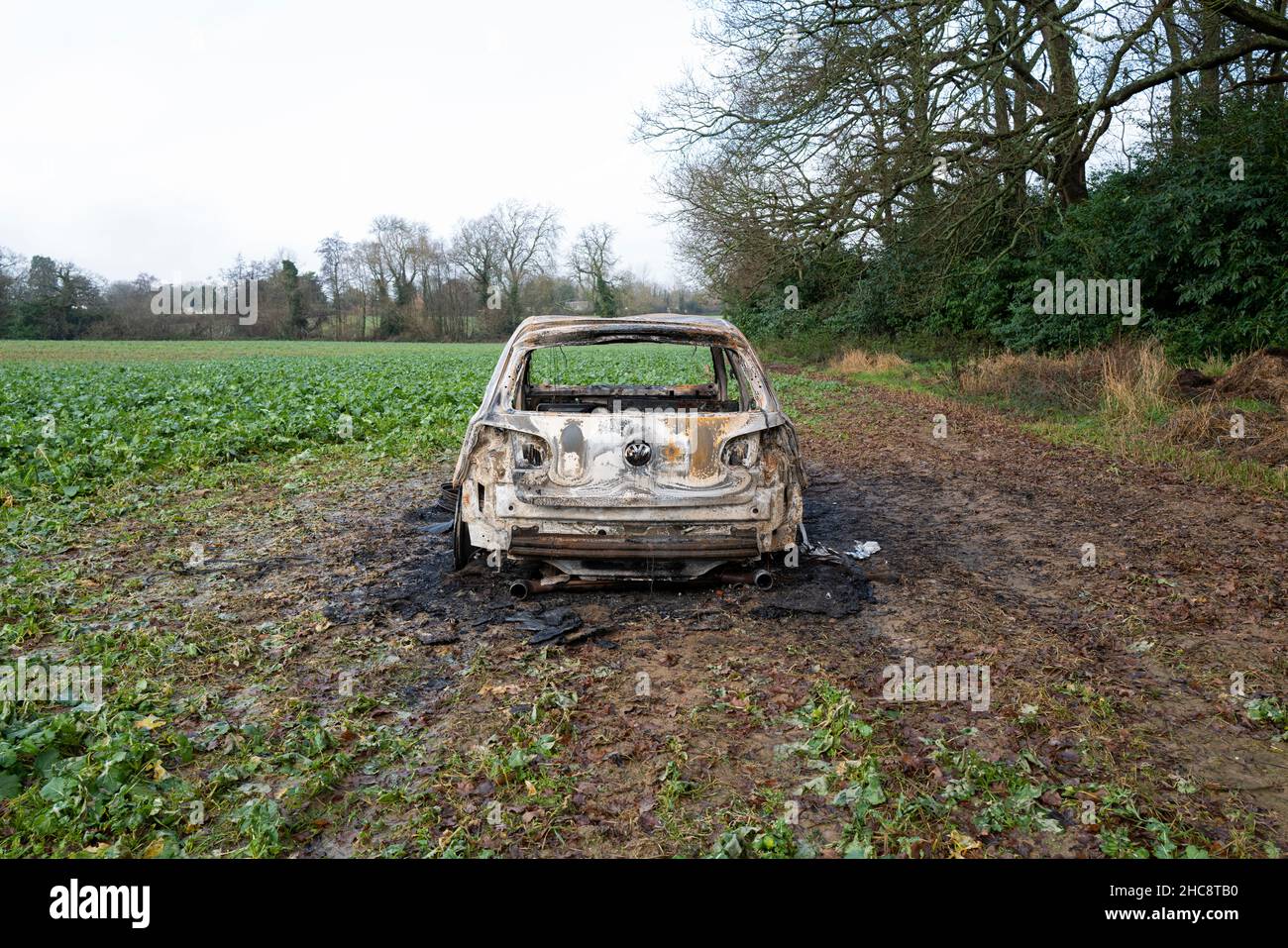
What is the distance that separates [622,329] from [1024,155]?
41.0 feet

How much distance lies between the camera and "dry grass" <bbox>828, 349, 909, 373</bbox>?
23.7 meters

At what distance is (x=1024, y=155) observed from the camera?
14516 mm

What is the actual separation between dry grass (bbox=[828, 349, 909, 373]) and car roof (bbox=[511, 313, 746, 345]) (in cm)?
1860

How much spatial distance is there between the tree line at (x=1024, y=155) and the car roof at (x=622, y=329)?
33.4 feet

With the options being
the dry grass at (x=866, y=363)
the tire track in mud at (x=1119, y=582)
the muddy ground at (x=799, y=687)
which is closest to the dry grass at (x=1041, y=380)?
the tire track in mud at (x=1119, y=582)

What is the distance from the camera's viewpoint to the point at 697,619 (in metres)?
4.83

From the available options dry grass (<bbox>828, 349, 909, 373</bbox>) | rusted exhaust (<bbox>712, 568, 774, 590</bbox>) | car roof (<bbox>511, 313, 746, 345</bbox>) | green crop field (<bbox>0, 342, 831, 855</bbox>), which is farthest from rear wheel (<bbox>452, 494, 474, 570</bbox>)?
dry grass (<bbox>828, 349, 909, 373</bbox>)

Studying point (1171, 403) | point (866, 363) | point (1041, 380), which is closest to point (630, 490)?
point (1171, 403)

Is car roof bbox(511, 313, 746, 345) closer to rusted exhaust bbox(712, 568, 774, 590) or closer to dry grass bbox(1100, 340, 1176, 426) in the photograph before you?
rusted exhaust bbox(712, 568, 774, 590)

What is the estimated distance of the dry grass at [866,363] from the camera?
23.7 metres

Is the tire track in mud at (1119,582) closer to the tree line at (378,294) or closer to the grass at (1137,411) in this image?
the grass at (1137,411)

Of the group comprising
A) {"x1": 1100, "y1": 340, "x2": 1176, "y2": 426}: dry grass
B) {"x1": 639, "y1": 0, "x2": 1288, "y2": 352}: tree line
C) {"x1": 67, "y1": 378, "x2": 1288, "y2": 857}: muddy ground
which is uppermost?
{"x1": 639, "y1": 0, "x2": 1288, "y2": 352}: tree line

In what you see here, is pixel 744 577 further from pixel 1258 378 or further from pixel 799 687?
pixel 1258 378

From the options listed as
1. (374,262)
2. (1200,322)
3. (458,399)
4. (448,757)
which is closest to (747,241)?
(458,399)
